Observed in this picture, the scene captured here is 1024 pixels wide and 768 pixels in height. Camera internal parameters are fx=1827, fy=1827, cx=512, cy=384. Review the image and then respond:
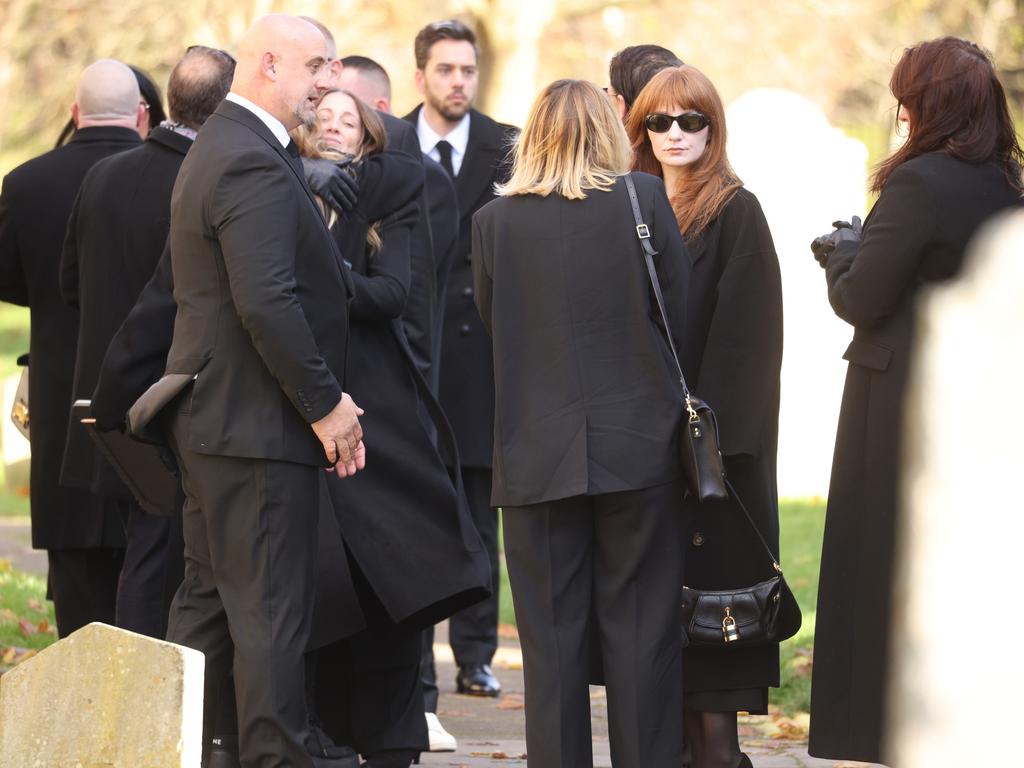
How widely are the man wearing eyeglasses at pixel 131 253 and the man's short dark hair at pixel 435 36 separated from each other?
1.74 meters

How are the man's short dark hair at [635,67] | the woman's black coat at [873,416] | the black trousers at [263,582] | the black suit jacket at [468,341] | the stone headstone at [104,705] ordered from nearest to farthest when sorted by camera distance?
the stone headstone at [104,705] → the black trousers at [263,582] → the woman's black coat at [873,416] → the man's short dark hair at [635,67] → the black suit jacket at [468,341]

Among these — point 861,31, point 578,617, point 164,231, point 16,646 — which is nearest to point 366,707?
point 578,617

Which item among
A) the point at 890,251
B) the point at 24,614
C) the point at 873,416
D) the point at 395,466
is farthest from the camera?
the point at 24,614

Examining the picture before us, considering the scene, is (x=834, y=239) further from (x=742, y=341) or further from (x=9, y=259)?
(x=9, y=259)

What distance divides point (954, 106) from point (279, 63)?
1870mm

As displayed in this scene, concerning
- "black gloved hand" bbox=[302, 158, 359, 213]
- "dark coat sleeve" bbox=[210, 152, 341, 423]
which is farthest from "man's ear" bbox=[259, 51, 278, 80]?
"black gloved hand" bbox=[302, 158, 359, 213]

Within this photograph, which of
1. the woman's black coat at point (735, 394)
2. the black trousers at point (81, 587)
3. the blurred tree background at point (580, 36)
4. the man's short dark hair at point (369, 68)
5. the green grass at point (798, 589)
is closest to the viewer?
the woman's black coat at point (735, 394)

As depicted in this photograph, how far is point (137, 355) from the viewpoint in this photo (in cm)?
545

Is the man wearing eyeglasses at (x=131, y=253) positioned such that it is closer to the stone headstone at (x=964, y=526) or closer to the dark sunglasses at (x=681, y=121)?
the dark sunglasses at (x=681, y=121)

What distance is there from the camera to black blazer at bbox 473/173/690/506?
4.80 meters

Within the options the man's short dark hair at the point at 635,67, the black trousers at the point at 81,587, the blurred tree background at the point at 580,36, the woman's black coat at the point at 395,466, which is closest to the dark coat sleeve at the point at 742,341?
the man's short dark hair at the point at 635,67

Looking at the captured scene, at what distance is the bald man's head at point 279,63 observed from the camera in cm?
492

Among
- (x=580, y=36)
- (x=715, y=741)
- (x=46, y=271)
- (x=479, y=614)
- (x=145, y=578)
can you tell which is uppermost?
(x=580, y=36)

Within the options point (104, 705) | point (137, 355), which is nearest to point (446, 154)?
point (137, 355)
